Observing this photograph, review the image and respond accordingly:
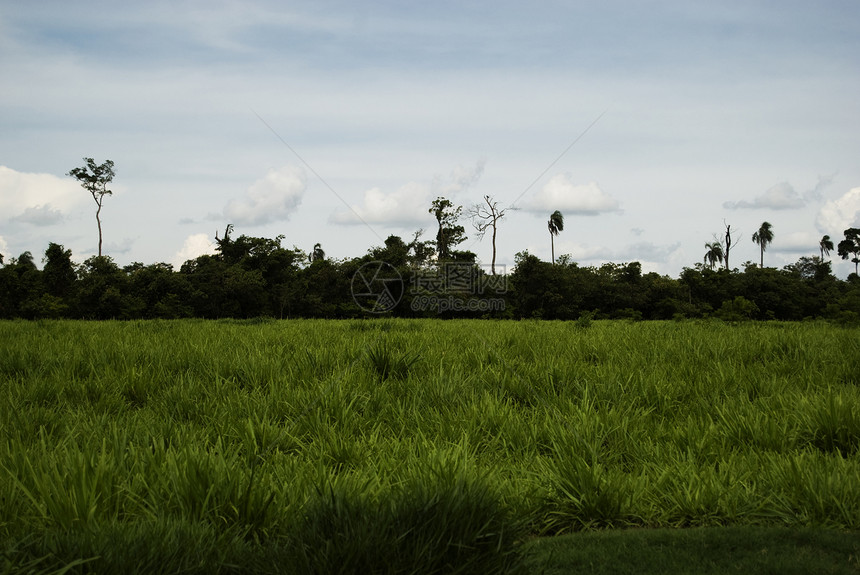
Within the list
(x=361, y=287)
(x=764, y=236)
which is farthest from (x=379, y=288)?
(x=764, y=236)

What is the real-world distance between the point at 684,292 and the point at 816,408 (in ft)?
160

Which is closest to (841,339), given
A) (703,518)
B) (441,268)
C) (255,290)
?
(703,518)

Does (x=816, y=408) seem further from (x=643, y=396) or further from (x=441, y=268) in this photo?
(x=441, y=268)

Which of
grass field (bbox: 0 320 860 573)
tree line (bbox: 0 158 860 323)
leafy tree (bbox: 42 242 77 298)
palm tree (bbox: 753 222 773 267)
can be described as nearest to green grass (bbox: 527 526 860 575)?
grass field (bbox: 0 320 860 573)

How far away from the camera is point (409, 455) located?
10.5ft

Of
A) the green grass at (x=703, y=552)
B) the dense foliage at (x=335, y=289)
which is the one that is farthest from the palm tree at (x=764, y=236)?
the green grass at (x=703, y=552)

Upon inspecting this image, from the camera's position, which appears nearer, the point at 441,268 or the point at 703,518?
the point at 703,518

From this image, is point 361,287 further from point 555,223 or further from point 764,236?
point 764,236

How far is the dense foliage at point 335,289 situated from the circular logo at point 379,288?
414 mm

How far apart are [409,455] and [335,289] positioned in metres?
39.1

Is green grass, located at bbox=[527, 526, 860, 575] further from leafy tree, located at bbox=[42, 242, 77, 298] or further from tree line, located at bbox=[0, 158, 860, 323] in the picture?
leafy tree, located at bbox=[42, 242, 77, 298]

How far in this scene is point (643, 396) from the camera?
15.4ft
